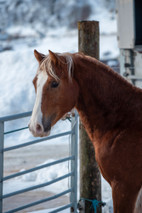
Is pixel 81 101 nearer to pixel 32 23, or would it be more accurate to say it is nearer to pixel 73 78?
pixel 73 78

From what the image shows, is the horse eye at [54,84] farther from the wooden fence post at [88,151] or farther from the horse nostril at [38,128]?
the wooden fence post at [88,151]

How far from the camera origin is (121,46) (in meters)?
7.48

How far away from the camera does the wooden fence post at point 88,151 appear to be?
3.41 meters

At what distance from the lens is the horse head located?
232cm

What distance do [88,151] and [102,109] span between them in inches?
44.6

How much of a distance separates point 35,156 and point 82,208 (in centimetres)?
312

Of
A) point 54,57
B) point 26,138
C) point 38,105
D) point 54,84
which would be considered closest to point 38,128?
point 38,105

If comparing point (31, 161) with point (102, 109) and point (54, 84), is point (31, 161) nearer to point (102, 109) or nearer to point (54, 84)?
point (102, 109)

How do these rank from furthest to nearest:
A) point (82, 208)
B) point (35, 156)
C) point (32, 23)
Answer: point (32, 23)
point (35, 156)
point (82, 208)

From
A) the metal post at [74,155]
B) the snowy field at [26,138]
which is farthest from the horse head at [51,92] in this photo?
the metal post at [74,155]

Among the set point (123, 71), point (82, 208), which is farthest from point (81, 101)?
point (123, 71)

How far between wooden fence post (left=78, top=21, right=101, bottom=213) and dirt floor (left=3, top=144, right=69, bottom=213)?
0.98 m

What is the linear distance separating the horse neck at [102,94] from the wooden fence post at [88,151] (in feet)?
3.15

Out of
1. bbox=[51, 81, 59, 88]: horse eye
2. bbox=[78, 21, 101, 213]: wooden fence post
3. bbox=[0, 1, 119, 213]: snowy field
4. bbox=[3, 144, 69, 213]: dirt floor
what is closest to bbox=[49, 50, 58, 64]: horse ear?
bbox=[51, 81, 59, 88]: horse eye
